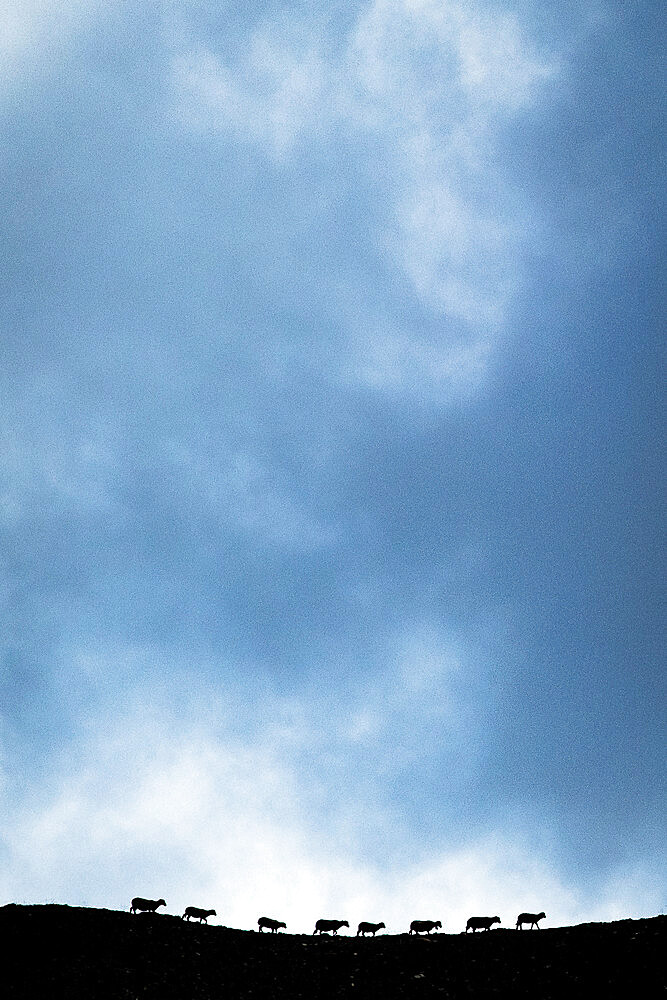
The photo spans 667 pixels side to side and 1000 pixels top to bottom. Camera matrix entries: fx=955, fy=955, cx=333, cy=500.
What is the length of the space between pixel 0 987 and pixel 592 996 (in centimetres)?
2672

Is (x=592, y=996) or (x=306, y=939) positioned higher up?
(x=306, y=939)

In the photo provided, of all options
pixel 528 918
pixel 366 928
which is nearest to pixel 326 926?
pixel 366 928

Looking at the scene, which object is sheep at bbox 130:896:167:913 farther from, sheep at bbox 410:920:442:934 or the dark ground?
sheep at bbox 410:920:442:934

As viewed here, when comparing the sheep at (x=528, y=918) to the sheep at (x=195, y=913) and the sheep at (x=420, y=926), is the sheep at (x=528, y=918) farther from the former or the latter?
the sheep at (x=195, y=913)

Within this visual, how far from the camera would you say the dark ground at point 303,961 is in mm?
43781

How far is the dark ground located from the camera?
43781 mm

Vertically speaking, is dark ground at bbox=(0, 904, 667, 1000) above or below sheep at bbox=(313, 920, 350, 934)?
below

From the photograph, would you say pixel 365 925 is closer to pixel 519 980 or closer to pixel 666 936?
pixel 519 980

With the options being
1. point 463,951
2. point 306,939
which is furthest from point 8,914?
point 463,951

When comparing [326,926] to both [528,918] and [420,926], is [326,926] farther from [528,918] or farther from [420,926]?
[528,918]

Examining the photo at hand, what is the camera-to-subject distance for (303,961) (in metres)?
49.0

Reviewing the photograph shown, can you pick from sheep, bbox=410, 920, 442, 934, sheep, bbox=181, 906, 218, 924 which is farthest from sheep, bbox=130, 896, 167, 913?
sheep, bbox=410, 920, 442, 934

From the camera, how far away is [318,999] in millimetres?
44375

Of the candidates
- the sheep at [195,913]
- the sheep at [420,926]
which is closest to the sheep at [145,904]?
the sheep at [195,913]
